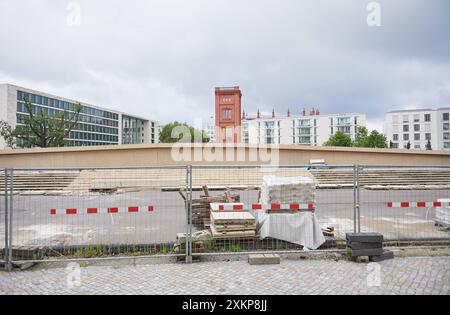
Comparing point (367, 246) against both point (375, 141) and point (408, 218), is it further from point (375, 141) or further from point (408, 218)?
point (375, 141)

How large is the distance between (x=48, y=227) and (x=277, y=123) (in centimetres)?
10892

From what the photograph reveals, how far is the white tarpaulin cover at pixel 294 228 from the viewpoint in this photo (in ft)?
22.9

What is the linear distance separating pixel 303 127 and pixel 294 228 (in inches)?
4198

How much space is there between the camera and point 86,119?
3920 inches

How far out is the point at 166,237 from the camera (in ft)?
27.1

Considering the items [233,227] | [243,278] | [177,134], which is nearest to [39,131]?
[177,134]

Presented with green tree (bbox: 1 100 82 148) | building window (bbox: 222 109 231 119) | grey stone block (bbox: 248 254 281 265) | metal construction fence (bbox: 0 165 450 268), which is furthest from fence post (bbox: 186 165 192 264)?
building window (bbox: 222 109 231 119)

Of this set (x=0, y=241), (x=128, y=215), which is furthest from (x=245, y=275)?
(x=128, y=215)

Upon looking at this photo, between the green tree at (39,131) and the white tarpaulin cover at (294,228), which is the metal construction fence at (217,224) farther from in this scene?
the green tree at (39,131)

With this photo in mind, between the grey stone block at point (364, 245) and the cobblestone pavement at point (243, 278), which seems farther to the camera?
the grey stone block at point (364, 245)

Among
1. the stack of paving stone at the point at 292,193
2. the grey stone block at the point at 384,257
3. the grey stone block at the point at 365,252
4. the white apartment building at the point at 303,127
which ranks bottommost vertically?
the grey stone block at the point at 384,257

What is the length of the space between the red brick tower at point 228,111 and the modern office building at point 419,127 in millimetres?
56176

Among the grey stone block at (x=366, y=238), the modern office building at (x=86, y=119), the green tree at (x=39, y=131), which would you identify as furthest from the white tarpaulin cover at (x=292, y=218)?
the modern office building at (x=86, y=119)
